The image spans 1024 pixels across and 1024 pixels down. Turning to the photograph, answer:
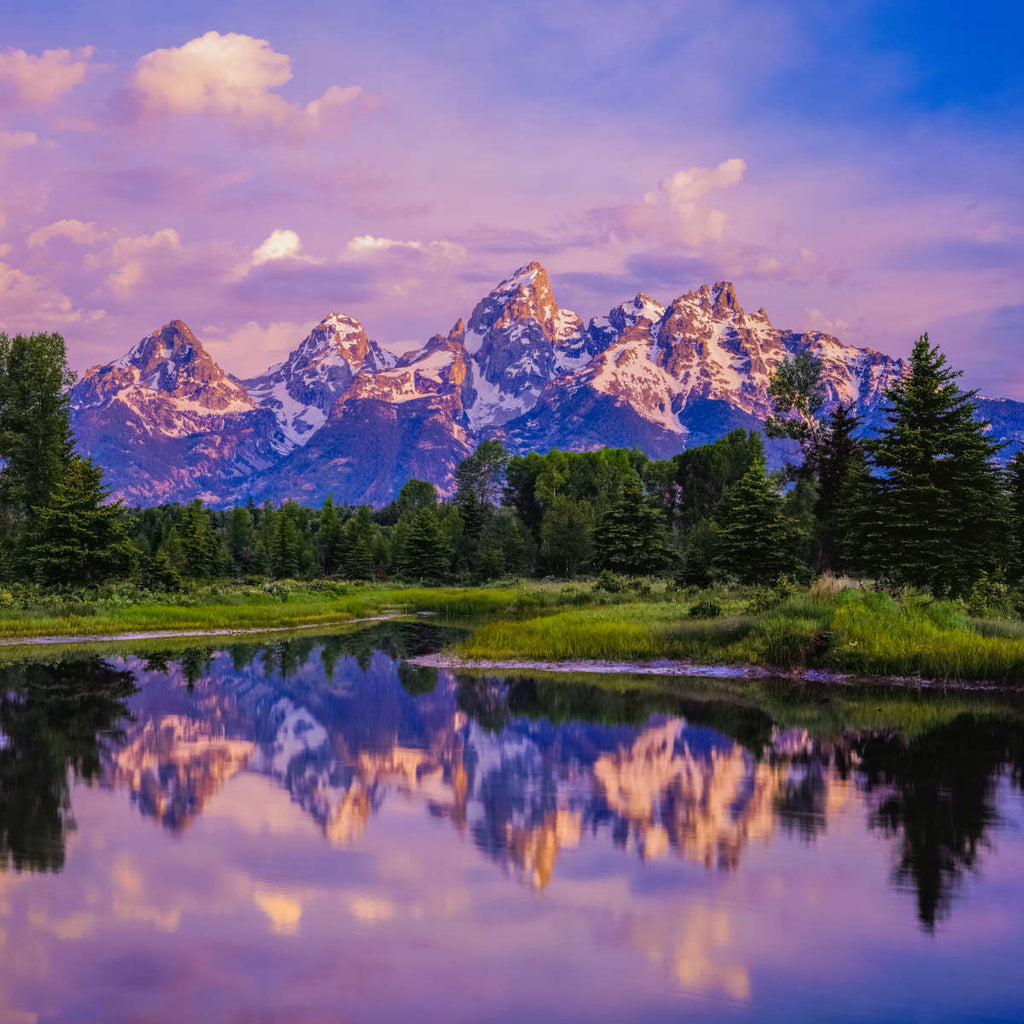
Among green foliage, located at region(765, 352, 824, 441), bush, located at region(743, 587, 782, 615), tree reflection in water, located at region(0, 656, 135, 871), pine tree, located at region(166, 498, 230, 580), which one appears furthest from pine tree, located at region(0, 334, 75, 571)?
green foliage, located at region(765, 352, 824, 441)

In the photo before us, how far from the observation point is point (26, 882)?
11.7 metres

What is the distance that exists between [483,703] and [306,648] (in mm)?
18323

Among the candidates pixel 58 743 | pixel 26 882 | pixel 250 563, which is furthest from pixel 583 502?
pixel 26 882

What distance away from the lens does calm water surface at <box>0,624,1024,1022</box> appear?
29.2 feet

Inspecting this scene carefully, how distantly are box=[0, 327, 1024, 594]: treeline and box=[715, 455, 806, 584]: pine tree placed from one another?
0.35 ft

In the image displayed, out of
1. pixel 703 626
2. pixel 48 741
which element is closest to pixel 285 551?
pixel 703 626

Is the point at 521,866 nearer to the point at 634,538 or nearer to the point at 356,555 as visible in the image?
the point at 634,538

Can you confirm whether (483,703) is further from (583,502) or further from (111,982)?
(583,502)

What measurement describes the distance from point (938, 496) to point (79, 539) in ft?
142

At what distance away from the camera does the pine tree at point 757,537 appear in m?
52.8

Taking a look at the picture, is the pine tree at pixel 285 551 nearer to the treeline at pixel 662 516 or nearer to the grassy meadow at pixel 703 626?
the treeline at pixel 662 516

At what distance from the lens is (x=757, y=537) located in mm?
53156

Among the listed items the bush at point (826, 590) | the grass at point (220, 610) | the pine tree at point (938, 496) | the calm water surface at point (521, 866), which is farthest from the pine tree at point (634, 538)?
the calm water surface at point (521, 866)

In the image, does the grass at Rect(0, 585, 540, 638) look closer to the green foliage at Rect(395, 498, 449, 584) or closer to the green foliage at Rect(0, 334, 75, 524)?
the green foliage at Rect(0, 334, 75, 524)
